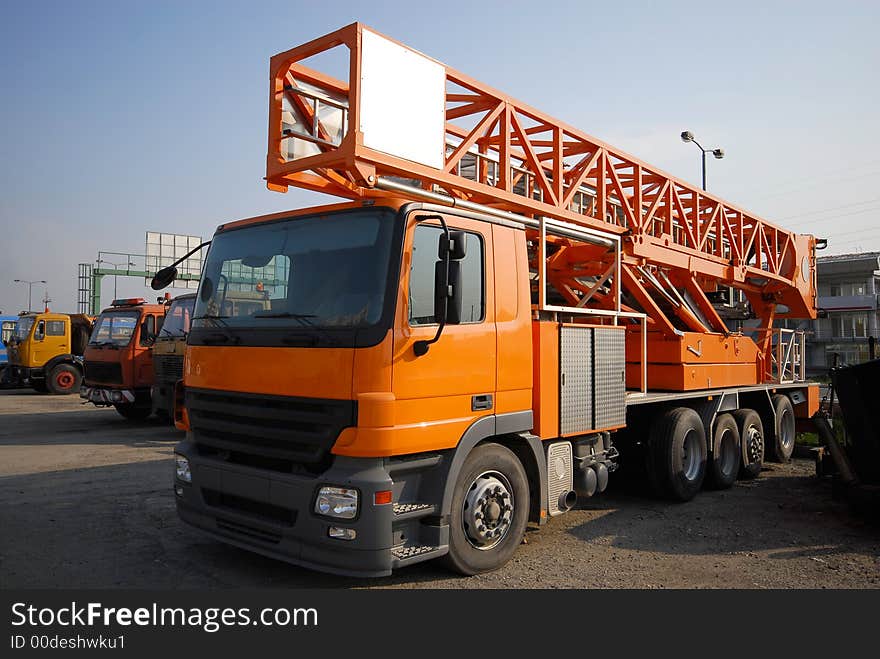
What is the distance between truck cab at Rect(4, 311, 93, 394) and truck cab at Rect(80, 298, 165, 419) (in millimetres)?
7201

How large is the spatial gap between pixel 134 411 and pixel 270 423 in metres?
11.2

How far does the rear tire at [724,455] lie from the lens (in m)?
7.88

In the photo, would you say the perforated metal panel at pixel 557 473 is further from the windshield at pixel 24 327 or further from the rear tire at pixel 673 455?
the windshield at pixel 24 327

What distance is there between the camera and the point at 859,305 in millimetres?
43062

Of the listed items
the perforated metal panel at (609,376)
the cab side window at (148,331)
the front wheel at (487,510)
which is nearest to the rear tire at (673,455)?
the perforated metal panel at (609,376)

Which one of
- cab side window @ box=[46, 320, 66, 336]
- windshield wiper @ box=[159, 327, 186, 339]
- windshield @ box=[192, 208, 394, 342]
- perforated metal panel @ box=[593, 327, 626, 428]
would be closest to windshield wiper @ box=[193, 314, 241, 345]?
windshield @ box=[192, 208, 394, 342]

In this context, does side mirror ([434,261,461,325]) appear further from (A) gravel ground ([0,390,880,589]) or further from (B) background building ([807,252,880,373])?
(B) background building ([807,252,880,373])

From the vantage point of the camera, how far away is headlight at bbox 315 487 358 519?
13.0ft

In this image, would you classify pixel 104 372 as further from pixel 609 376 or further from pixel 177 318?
pixel 609 376

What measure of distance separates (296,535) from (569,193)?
4162 mm

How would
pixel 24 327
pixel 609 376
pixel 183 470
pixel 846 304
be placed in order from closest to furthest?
1. pixel 183 470
2. pixel 609 376
3. pixel 24 327
4. pixel 846 304

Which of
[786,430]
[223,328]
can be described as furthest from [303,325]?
[786,430]

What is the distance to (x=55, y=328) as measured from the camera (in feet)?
66.7

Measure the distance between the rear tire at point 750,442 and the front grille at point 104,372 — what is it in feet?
36.3
